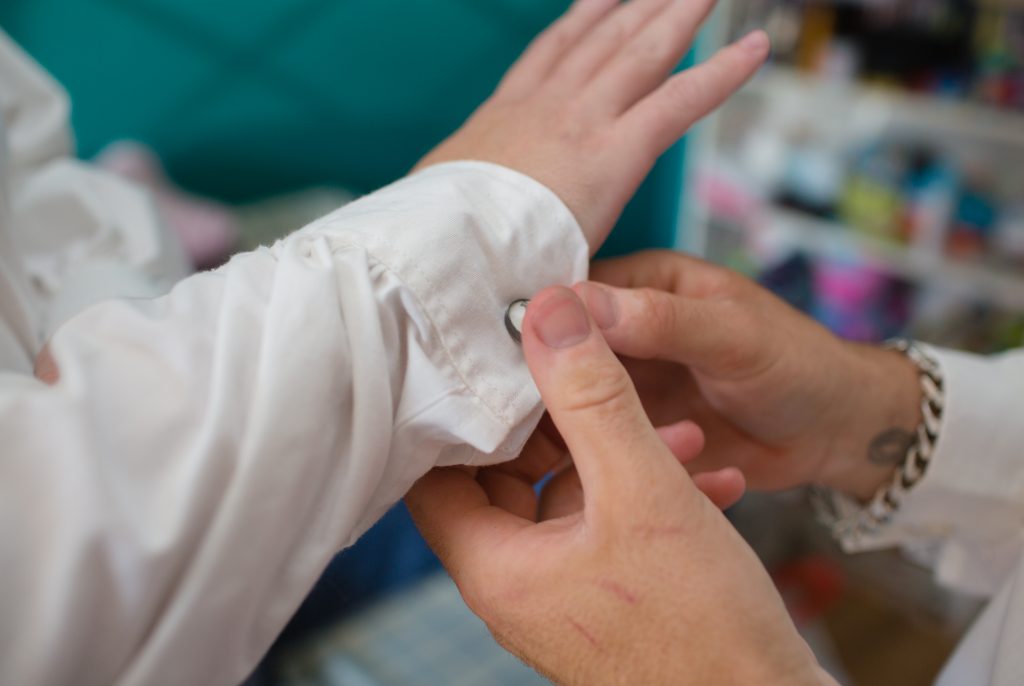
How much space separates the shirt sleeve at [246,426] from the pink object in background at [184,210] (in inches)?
33.9

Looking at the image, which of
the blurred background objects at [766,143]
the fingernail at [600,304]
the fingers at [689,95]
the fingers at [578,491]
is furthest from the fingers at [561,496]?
the blurred background objects at [766,143]

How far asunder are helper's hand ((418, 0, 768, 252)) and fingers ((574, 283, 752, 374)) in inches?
2.3

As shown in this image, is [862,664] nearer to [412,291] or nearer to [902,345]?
[902,345]

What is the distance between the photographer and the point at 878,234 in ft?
5.02

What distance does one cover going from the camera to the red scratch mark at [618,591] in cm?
33

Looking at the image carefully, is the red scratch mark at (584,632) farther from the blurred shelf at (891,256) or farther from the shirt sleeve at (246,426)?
the blurred shelf at (891,256)

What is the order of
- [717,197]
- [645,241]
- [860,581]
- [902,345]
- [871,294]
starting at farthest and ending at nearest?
1. [645,241]
2. [717,197]
3. [871,294]
4. [860,581]
5. [902,345]

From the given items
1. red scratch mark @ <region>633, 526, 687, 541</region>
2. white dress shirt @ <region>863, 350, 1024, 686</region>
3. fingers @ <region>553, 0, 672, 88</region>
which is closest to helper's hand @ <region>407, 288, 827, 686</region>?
red scratch mark @ <region>633, 526, 687, 541</region>

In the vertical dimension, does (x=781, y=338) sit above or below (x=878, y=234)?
above

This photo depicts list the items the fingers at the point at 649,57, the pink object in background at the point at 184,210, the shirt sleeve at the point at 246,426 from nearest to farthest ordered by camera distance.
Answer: the shirt sleeve at the point at 246,426, the fingers at the point at 649,57, the pink object in background at the point at 184,210

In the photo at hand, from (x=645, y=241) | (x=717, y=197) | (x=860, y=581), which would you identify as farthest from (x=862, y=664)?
(x=645, y=241)

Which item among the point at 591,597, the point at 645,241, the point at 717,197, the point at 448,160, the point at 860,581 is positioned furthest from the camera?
the point at 645,241

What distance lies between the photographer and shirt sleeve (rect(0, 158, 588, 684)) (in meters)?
0.30

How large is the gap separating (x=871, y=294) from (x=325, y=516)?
153cm
